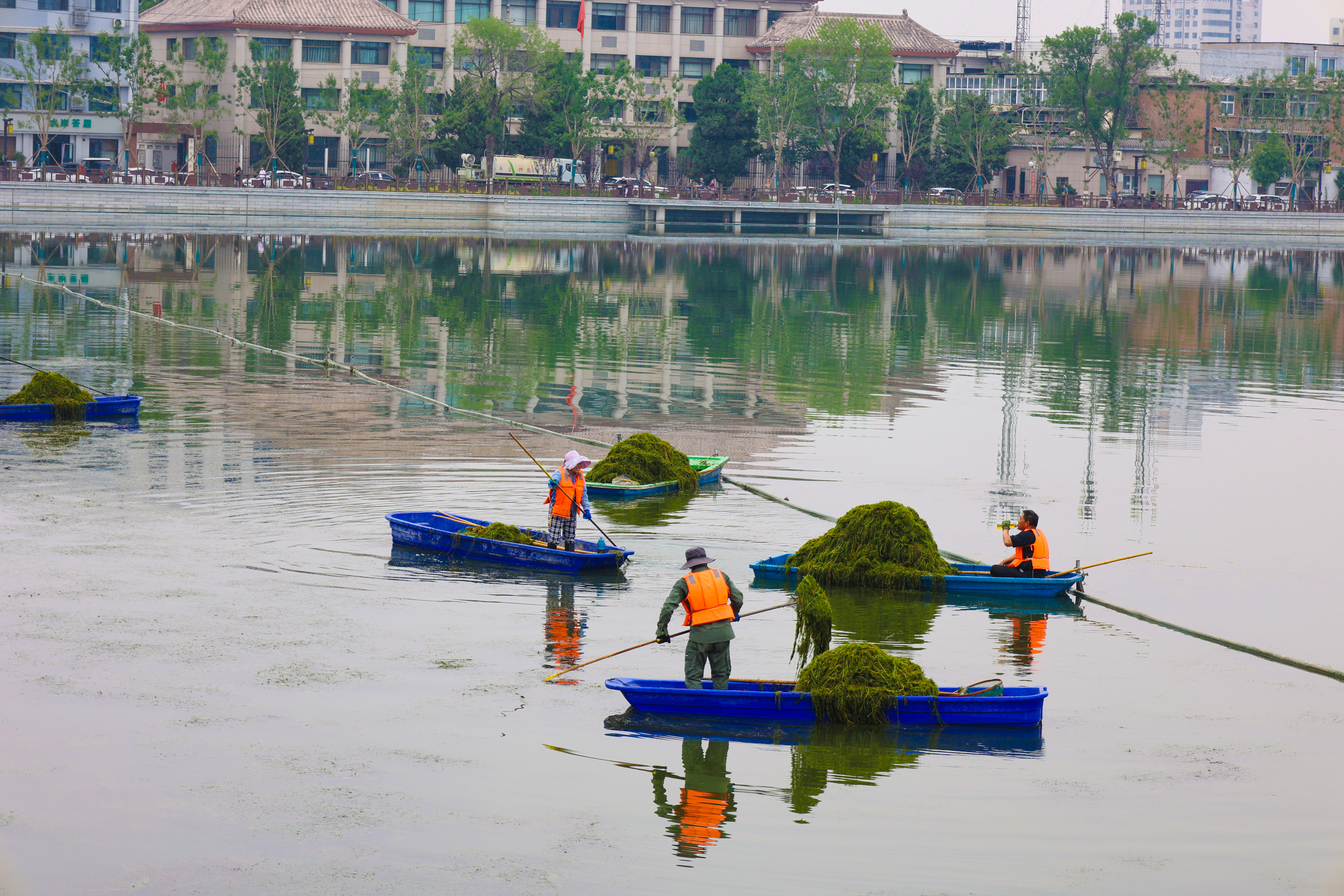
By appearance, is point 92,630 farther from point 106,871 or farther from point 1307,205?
point 1307,205

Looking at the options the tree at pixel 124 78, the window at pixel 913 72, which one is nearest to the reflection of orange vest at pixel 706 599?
the tree at pixel 124 78

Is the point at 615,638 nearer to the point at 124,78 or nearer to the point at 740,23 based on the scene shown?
the point at 124,78

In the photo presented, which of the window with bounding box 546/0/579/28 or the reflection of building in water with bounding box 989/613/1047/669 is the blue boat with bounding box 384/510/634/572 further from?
the window with bounding box 546/0/579/28

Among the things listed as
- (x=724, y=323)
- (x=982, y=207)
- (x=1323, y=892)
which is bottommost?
(x=1323, y=892)

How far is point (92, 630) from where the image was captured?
639 inches

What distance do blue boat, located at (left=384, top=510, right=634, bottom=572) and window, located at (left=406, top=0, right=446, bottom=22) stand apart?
102031 mm

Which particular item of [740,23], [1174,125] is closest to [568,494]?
[1174,125]

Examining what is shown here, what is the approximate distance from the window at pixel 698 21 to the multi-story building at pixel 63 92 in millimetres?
39327

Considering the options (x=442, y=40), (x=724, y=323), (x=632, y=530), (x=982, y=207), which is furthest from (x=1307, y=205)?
(x=632, y=530)

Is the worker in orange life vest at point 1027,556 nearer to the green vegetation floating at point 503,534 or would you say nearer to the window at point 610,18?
the green vegetation floating at point 503,534

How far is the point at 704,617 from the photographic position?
13914 millimetres

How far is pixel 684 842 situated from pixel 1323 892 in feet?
14.8

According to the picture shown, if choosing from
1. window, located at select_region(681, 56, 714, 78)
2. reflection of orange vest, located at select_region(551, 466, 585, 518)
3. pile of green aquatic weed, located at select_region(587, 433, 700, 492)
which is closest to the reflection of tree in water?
reflection of orange vest, located at select_region(551, 466, 585, 518)

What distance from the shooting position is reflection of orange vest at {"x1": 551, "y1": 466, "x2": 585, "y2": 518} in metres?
19.0
